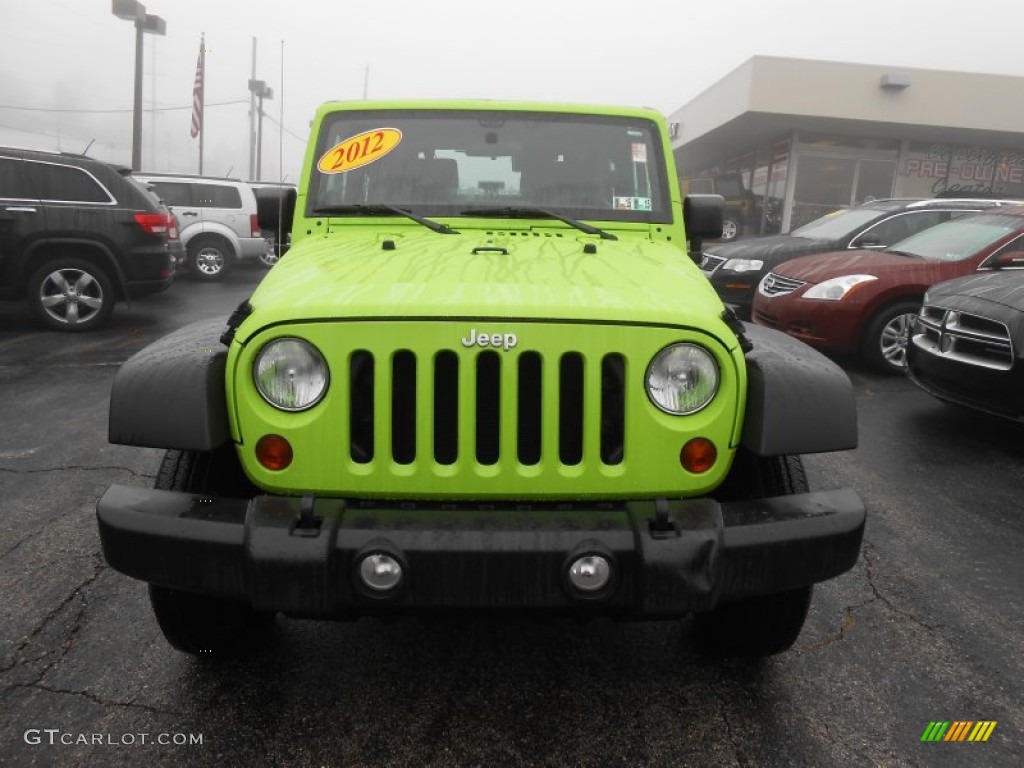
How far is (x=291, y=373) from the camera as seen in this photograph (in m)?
2.12

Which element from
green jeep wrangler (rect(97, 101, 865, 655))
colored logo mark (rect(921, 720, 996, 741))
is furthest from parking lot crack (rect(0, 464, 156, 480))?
colored logo mark (rect(921, 720, 996, 741))

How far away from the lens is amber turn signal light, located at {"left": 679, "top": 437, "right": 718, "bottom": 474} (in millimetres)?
2166

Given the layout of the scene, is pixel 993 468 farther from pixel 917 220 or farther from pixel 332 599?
pixel 917 220

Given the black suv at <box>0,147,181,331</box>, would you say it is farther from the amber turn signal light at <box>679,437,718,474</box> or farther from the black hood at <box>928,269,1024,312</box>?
the amber turn signal light at <box>679,437,718,474</box>

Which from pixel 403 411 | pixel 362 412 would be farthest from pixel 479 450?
pixel 362 412

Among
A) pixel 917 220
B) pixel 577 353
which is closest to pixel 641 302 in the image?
pixel 577 353

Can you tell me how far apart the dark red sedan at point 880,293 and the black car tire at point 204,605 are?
605 centimetres

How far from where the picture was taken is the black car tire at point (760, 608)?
7.94ft

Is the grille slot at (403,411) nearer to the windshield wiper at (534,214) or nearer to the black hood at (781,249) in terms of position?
the windshield wiper at (534,214)

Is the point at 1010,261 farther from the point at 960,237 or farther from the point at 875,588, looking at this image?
the point at 875,588

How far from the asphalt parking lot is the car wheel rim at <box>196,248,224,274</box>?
1154 cm

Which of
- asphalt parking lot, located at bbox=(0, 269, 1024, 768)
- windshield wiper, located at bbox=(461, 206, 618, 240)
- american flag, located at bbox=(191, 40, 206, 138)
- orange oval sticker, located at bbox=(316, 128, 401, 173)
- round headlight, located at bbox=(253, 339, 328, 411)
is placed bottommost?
asphalt parking lot, located at bbox=(0, 269, 1024, 768)

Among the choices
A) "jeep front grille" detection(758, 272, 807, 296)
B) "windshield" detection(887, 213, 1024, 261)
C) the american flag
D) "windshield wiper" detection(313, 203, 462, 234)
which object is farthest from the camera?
the american flag

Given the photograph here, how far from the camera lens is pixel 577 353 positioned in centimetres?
209
